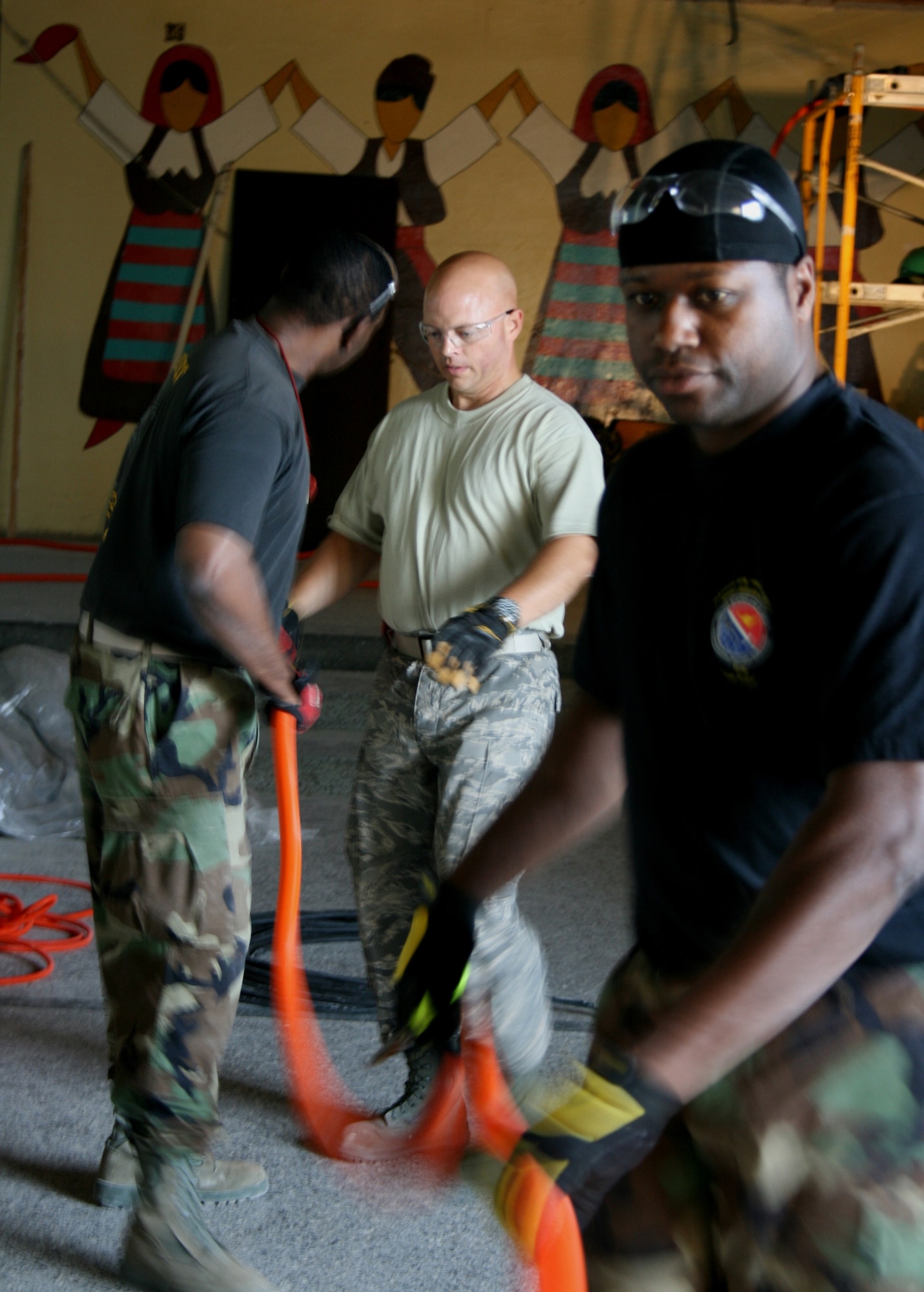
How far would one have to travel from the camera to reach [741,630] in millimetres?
1221

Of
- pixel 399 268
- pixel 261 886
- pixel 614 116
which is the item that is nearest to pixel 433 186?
pixel 399 268

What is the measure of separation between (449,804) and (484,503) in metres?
0.69

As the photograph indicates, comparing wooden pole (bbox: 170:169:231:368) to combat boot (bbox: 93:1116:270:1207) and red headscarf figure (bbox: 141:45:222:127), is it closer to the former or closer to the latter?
red headscarf figure (bbox: 141:45:222:127)

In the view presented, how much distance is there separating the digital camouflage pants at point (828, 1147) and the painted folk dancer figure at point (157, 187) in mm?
7506

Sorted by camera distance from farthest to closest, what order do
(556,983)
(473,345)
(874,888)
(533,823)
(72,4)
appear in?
(72,4)
(556,983)
(473,345)
(533,823)
(874,888)

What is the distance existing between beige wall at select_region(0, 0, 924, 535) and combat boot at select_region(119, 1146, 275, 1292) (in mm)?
6788

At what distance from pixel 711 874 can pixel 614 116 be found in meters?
7.55

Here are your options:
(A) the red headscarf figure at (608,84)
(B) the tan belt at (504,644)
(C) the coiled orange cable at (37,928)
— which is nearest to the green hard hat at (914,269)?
(A) the red headscarf figure at (608,84)

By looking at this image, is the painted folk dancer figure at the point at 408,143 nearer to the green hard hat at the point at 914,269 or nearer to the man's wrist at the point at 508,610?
the green hard hat at the point at 914,269

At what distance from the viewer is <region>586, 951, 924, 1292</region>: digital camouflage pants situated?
43.1 inches

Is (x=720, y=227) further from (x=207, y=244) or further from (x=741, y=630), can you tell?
(x=207, y=244)

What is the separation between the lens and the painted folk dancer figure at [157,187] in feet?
25.7

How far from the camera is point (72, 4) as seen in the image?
7.79m

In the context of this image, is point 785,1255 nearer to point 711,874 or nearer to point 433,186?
point 711,874
